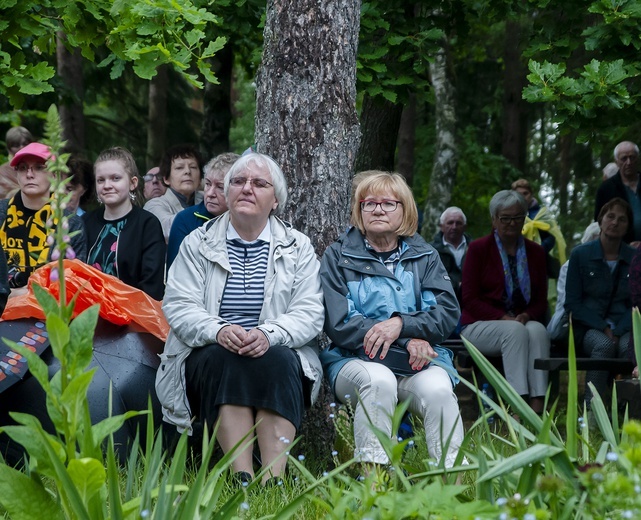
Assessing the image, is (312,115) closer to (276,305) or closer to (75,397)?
(276,305)

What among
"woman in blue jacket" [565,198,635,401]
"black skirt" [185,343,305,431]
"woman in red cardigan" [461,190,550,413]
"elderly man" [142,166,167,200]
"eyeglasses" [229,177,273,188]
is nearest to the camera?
"black skirt" [185,343,305,431]

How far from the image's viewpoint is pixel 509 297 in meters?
7.77

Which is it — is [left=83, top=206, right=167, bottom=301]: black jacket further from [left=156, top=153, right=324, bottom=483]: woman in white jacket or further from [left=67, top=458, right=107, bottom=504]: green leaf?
[left=67, top=458, right=107, bottom=504]: green leaf

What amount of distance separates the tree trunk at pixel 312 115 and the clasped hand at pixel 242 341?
101 centimetres

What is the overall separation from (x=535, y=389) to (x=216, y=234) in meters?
3.44

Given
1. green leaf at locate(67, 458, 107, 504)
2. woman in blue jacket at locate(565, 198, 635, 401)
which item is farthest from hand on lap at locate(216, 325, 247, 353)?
woman in blue jacket at locate(565, 198, 635, 401)

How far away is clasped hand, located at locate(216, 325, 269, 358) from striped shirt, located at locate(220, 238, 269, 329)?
26cm

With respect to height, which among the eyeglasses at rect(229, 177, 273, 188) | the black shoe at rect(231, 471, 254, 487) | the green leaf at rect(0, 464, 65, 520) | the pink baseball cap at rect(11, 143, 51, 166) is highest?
the pink baseball cap at rect(11, 143, 51, 166)

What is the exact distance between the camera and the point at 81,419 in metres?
2.62

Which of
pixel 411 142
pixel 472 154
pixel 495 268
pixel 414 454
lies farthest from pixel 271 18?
pixel 472 154

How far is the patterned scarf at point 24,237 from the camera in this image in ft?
19.0

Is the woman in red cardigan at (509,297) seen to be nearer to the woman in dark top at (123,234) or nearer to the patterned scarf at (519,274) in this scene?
the patterned scarf at (519,274)

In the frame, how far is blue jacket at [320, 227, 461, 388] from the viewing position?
467 centimetres

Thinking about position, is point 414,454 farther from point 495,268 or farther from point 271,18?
point 495,268
